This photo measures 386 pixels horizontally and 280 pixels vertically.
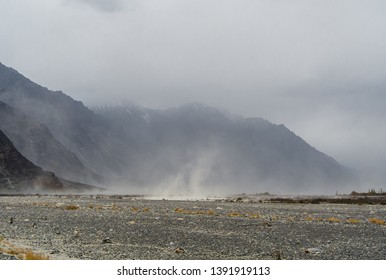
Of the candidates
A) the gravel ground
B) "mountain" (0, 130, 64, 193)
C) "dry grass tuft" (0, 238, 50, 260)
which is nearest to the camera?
"dry grass tuft" (0, 238, 50, 260)

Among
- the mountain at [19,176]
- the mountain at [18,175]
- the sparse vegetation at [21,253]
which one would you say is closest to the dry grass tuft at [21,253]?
the sparse vegetation at [21,253]

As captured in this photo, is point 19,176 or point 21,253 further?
point 19,176

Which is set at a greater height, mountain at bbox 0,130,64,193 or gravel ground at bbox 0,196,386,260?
mountain at bbox 0,130,64,193

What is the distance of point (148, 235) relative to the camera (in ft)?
76.3

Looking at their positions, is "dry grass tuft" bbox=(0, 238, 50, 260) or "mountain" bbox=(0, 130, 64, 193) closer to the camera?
"dry grass tuft" bbox=(0, 238, 50, 260)

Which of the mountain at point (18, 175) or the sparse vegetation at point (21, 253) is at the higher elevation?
the mountain at point (18, 175)

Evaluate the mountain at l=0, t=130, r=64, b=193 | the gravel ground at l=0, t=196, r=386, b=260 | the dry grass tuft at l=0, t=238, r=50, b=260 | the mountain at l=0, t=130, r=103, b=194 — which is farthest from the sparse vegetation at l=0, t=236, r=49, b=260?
the mountain at l=0, t=130, r=64, b=193

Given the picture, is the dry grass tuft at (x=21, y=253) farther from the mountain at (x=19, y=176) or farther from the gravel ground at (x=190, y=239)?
the mountain at (x=19, y=176)

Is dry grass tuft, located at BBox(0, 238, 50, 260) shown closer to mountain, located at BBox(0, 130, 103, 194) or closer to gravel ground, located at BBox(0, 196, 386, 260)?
gravel ground, located at BBox(0, 196, 386, 260)

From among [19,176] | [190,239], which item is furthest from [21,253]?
[19,176]

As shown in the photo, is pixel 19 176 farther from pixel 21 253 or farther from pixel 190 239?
pixel 21 253

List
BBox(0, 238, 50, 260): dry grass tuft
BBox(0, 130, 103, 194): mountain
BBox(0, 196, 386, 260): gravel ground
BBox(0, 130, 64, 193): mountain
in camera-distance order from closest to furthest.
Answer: BBox(0, 238, 50, 260): dry grass tuft
BBox(0, 196, 386, 260): gravel ground
BBox(0, 130, 103, 194): mountain
BBox(0, 130, 64, 193): mountain

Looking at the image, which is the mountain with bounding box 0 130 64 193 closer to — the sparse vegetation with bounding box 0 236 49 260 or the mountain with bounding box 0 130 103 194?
the mountain with bounding box 0 130 103 194
